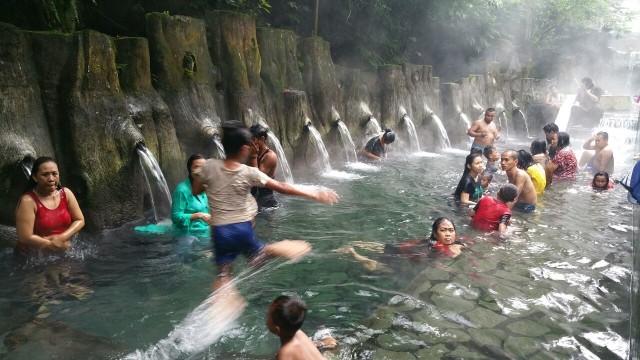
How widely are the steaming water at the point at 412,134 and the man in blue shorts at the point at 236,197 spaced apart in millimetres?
11467

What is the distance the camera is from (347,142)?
12.6 meters

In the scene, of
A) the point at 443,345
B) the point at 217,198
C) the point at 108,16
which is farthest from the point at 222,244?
the point at 108,16

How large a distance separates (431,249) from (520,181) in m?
2.76

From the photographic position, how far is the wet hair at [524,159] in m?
8.68

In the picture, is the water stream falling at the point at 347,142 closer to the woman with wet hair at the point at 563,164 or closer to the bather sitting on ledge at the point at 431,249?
the woman with wet hair at the point at 563,164

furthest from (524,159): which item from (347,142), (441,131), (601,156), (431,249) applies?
(441,131)

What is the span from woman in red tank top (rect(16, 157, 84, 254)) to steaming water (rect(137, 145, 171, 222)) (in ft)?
5.53

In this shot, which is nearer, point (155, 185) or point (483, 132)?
point (155, 185)

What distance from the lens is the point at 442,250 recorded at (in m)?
6.11

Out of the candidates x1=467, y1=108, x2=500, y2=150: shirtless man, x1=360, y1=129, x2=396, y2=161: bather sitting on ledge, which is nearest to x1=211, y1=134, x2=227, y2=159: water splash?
x1=360, y1=129, x2=396, y2=161: bather sitting on ledge

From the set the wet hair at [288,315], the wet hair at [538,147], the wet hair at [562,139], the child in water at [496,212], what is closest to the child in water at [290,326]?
the wet hair at [288,315]

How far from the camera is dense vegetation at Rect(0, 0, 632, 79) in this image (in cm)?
1065

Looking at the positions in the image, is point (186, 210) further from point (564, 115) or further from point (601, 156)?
point (564, 115)

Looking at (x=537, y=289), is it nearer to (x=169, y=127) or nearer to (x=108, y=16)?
(x=169, y=127)
